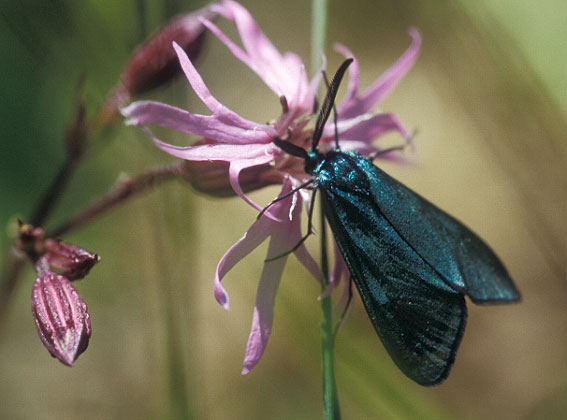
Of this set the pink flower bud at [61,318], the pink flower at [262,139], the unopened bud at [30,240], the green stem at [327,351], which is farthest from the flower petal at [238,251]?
the unopened bud at [30,240]

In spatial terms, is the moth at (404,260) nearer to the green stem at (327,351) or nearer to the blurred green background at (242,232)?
the green stem at (327,351)

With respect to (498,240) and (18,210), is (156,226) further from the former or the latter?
(498,240)

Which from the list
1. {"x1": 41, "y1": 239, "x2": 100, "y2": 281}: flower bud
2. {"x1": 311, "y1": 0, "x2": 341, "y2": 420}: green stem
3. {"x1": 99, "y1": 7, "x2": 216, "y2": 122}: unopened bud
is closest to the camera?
{"x1": 311, "y1": 0, "x2": 341, "y2": 420}: green stem

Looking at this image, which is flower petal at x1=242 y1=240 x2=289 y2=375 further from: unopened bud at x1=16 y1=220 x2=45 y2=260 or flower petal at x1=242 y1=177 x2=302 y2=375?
unopened bud at x1=16 y1=220 x2=45 y2=260

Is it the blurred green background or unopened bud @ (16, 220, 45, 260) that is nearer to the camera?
unopened bud @ (16, 220, 45, 260)

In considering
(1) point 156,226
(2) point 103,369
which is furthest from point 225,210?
(1) point 156,226

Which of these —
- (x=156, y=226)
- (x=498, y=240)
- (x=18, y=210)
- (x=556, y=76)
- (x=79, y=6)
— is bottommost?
(x=498, y=240)

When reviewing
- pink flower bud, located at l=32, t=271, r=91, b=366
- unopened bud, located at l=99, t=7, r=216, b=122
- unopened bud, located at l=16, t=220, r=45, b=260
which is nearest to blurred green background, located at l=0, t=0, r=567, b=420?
unopened bud, located at l=99, t=7, r=216, b=122
